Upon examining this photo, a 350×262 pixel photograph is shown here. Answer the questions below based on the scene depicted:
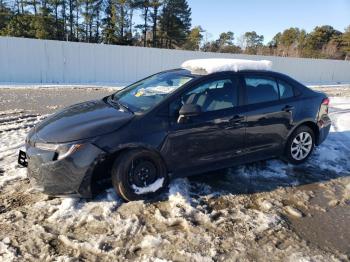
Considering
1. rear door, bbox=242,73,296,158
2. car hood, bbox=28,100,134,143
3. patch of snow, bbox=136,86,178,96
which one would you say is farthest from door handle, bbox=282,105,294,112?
car hood, bbox=28,100,134,143

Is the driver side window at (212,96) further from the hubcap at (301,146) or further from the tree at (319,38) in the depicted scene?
the tree at (319,38)

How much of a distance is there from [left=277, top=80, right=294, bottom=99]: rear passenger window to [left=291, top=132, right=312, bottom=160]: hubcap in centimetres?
65

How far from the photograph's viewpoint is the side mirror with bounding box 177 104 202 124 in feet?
13.6

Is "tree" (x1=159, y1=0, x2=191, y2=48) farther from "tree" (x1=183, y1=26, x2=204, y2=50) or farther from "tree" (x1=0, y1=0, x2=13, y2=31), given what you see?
"tree" (x1=0, y1=0, x2=13, y2=31)

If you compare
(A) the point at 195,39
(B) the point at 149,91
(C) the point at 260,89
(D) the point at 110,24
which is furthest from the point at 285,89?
(A) the point at 195,39

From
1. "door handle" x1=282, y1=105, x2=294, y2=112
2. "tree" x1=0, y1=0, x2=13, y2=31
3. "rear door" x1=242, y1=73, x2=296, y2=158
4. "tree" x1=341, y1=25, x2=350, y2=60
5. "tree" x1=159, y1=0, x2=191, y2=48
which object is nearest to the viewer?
"rear door" x1=242, y1=73, x2=296, y2=158

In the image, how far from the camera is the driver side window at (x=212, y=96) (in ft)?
14.3

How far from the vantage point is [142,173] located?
13.4ft

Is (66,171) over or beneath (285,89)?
beneath

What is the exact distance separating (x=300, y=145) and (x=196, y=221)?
2.57 m

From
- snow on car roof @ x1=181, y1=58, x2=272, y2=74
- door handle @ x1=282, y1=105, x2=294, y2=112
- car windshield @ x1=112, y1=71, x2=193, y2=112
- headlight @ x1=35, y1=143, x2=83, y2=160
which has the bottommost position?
headlight @ x1=35, y1=143, x2=83, y2=160

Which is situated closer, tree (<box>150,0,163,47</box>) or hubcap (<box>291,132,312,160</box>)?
hubcap (<box>291,132,312,160</box>)

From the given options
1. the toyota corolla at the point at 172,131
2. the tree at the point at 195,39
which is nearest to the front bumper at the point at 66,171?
the toyota corolla at the point at 172,131

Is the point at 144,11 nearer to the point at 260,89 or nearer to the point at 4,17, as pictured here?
the point at 4,17
